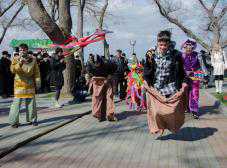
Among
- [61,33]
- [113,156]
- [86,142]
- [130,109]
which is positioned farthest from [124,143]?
[61,33]

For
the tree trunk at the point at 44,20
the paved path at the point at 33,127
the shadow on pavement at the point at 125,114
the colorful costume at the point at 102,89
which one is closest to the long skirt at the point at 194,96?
the shadow on pavement at the point at 125,114

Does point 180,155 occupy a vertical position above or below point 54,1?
below

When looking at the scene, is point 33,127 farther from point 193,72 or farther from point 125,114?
point 193,72

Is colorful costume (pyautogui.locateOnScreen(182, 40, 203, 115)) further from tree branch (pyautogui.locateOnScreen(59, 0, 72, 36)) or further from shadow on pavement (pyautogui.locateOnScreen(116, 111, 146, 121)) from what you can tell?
tree branch (pyautogui.locateOnScreen(59, 0, 72, 36))

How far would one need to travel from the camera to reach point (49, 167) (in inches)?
301

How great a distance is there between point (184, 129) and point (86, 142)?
2405 millimetres

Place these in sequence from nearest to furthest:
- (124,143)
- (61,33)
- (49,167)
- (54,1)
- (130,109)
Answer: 1. (49,167)
2. (124,143)
3. (130,109)
4. (61,33)
5. (54,1)

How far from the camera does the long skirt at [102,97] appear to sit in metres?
13.3

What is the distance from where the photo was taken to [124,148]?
9.19 meters

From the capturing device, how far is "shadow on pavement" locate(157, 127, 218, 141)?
10.2 m

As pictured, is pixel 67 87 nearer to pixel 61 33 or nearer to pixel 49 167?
pixel 61 33

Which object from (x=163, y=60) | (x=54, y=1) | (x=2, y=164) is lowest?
(x=2, y=164)

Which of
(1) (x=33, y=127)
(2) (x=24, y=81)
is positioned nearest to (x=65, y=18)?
(2) (x=24, y=81)

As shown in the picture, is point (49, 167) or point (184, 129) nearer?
point (49, 167)
